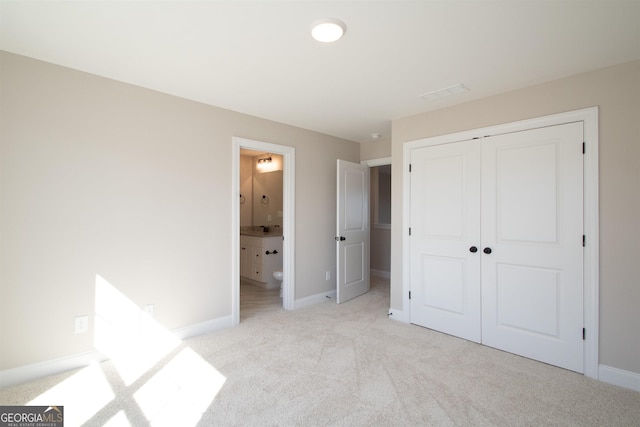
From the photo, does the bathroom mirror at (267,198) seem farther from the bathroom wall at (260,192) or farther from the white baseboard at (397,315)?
the white baseboard at (397,315)

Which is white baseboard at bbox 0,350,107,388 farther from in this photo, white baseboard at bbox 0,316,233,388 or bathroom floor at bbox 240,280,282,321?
bathroom floor at bbox 240,280,282,321

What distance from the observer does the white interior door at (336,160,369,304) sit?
435 cm

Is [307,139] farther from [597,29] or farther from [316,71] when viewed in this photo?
[597,29]

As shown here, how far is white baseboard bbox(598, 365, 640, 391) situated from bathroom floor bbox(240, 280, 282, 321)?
10.6 feet

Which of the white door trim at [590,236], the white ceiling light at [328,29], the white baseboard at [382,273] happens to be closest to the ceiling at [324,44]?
the white ceiling light at [328,29]

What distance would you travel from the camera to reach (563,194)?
103 inches

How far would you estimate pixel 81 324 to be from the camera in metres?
2.56

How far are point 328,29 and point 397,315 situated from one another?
3132 mm

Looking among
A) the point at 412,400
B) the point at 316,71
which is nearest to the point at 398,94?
the point at 316,71

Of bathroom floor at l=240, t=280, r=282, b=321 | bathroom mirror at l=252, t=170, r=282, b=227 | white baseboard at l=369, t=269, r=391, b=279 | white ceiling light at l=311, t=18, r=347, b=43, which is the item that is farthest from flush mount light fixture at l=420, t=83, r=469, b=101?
white baseboard at l=369, t=269, r=391, b=279

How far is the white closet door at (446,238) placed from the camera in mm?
3141

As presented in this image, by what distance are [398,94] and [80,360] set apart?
366 cm

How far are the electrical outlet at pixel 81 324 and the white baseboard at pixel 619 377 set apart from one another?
13.7 feet

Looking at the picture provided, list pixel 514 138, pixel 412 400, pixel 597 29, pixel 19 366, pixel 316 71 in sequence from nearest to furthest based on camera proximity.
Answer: pixel 597 29
pixel 412 400
pixel 19 366
pixel 316 71
pixel 514 138
